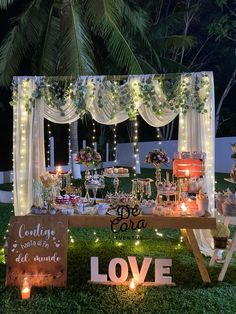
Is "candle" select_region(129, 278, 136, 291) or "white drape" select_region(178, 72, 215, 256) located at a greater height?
"white drape" select_region(178, 72, 215, 256)

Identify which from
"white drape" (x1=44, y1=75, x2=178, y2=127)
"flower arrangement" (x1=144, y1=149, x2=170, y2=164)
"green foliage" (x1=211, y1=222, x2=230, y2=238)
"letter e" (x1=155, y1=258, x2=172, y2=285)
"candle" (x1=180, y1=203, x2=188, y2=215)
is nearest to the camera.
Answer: "letter e" (x1=155, y1=258, x2=172, y2=285)

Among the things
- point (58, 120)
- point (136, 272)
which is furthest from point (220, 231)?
point (58, 120)

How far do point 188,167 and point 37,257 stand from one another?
1932mm

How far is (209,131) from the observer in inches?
199

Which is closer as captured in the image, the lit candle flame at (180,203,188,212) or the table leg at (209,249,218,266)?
the lit candle flame at (180,203,188,212)

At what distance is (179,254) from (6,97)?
989 centimetres

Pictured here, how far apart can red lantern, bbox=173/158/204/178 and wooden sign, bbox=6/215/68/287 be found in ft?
5.00

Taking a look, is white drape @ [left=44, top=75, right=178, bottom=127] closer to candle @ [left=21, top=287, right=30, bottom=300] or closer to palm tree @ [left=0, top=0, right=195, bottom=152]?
candle @ [left=21, top=287, right=30, bottom=300]

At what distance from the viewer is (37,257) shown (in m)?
4.19

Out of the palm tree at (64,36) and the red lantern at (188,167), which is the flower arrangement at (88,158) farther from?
the palm tree at (64,36)

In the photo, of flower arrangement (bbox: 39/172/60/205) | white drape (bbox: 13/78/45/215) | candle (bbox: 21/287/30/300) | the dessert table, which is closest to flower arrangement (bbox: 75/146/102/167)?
flower arrangement (bbox: 39/172/60/205)

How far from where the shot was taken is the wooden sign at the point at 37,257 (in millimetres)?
4180

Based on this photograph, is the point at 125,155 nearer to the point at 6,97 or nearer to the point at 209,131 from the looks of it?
the point at 6,97

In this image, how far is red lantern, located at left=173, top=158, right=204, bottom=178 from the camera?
4.72 m
